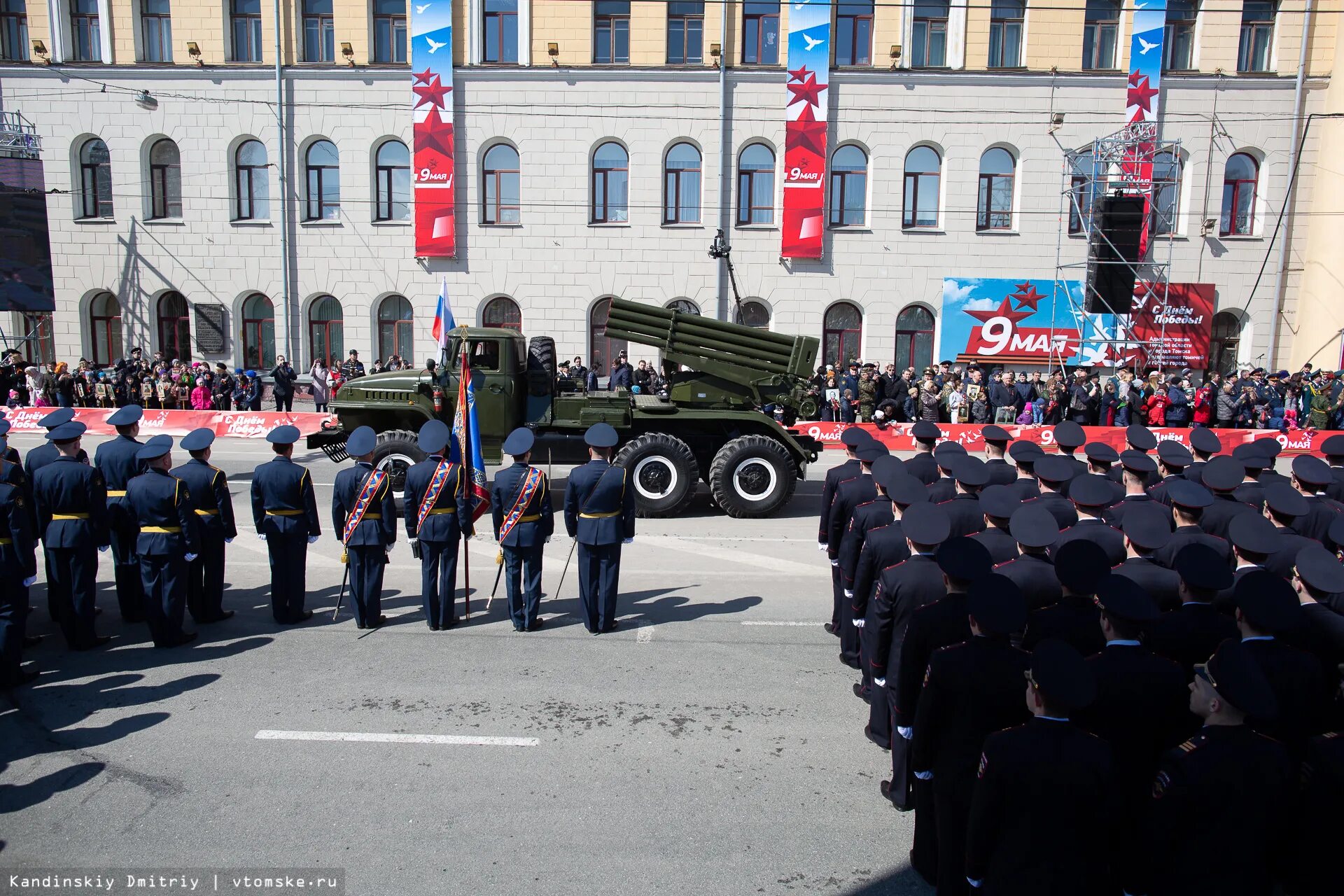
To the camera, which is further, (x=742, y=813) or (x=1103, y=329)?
(x=1103, y=329)

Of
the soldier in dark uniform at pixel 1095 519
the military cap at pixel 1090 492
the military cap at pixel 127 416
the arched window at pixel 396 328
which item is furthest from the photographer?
the arched window at pixel 396 328

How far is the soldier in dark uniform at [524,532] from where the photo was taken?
6.93 m

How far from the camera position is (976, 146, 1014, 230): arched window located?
73.9 ft

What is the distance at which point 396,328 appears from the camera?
76.9ft

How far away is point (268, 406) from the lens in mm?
22641

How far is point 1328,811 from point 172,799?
5.20 metres

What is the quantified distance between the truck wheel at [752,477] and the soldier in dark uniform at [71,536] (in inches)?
279

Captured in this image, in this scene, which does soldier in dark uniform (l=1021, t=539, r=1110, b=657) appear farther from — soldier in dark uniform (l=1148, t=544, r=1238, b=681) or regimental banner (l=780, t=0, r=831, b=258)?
regimental banner (l=780, t=0, r=831, b=258)

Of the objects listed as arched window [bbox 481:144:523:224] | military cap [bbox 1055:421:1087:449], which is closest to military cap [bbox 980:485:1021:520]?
military cap [bbox 1055:421:1087:449]

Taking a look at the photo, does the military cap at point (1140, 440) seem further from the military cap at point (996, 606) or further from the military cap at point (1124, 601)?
the military cap at point (996, 606)

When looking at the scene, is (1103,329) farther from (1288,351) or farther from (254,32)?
(254,32)

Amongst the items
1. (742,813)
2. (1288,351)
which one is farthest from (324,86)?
(1288,351)

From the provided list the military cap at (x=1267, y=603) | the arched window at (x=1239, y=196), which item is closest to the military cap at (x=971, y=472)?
the military cap at (x=1267, y=603)

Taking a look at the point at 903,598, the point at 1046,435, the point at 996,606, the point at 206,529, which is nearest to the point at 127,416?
the point at 206,529
